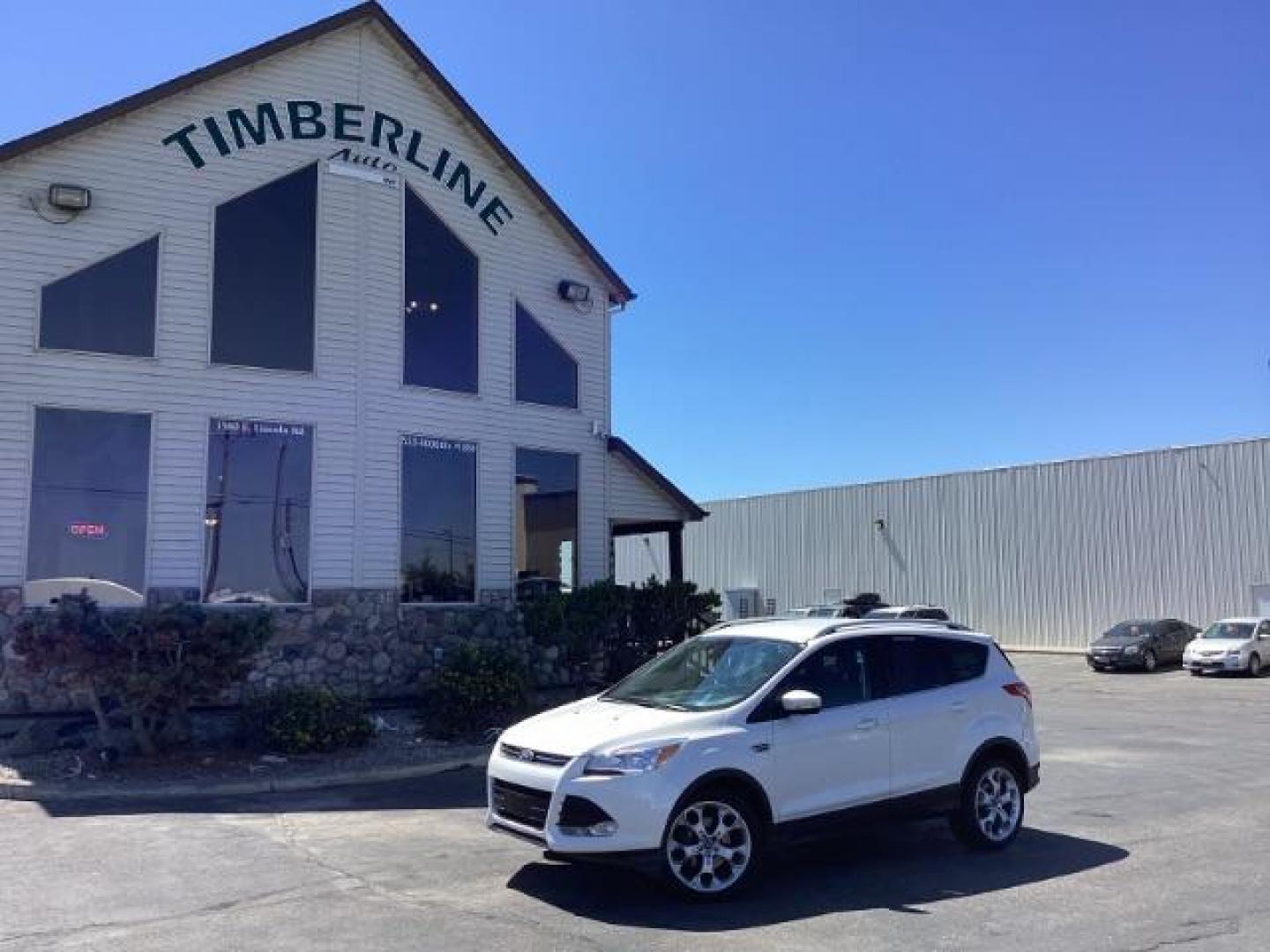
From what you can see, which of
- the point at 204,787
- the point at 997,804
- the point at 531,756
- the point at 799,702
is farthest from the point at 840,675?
the point at 204,787

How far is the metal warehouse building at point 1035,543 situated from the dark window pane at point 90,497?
31085 mm

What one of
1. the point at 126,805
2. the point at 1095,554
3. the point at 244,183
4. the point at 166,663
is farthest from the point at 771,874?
the point at 1095,554

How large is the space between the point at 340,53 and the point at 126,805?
1126cm

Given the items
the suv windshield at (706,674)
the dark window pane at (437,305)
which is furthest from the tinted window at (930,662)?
the dark window pane at (437,305)

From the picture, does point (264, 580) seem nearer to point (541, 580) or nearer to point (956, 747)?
point (541, 580)

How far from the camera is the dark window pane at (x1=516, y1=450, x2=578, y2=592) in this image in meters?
17.9

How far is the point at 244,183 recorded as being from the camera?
1588 cm

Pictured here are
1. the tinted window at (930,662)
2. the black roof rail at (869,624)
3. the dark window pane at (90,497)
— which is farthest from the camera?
the dark window pane at (90,497)

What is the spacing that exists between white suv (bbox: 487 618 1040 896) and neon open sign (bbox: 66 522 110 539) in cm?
860

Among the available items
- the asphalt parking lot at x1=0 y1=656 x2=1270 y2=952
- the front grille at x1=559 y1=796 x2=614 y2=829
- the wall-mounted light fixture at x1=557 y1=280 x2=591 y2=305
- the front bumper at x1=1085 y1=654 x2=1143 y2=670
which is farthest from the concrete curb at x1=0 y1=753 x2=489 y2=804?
the front bumper at x1=1085 y1=654 x2=1143 y2=670

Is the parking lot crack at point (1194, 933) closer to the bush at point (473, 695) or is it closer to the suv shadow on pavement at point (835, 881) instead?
the suv shadow on pavement at point (835, 881)

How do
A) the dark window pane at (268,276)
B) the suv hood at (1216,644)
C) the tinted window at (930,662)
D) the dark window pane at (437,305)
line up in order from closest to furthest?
the tinted window at (930,662) → the dark window pane at (268,276) → the dark window pane at (437,305) → the suv hood at (1216,644)

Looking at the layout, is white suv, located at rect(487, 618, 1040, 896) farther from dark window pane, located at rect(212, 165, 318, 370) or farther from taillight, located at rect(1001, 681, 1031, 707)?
dark window pane, located at rect(212, 165, 318, 370)

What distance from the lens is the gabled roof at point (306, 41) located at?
14495 millimetres
